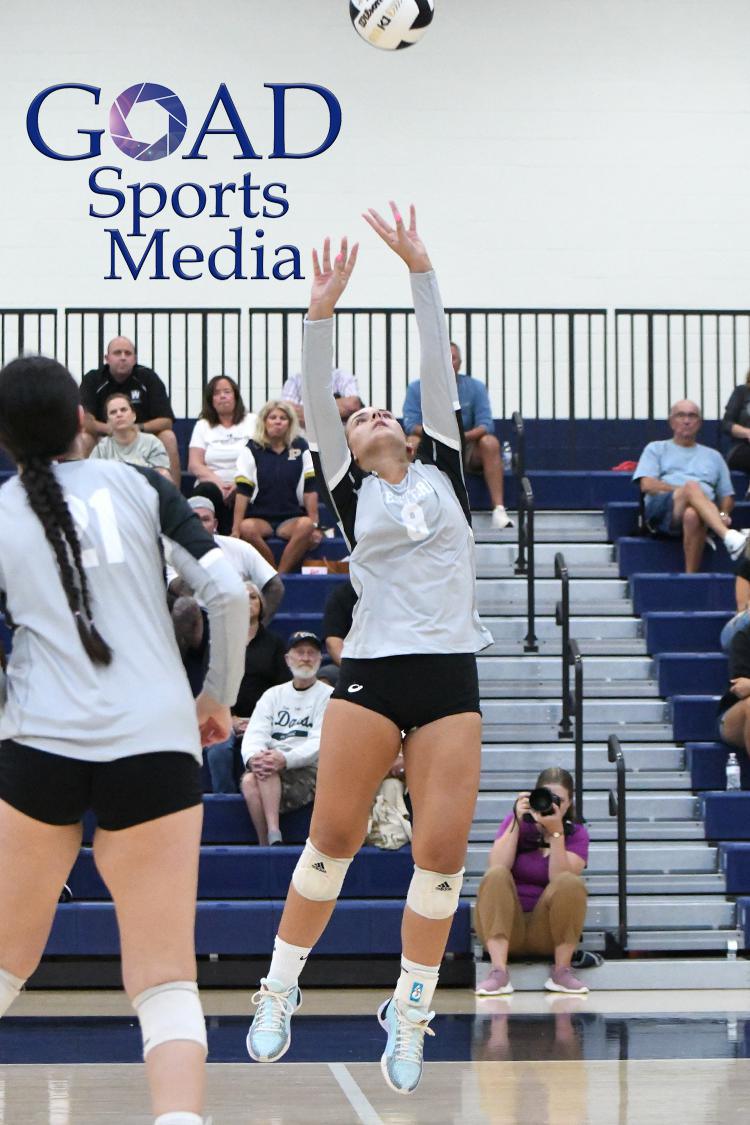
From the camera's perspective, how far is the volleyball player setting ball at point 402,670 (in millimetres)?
4434

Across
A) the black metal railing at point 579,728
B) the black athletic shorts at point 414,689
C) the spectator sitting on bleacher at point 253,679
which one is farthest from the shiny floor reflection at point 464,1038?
the spectator sitting on bleacher at point 253,679

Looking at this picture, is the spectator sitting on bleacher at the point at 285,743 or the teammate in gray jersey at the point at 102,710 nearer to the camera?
the teammate in gray jersey at the point at 102,710

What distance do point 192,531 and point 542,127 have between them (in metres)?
12.4

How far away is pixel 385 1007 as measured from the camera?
189 inches

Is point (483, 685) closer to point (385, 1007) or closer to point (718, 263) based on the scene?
point (385, 1007)

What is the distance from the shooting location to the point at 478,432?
36.9ft

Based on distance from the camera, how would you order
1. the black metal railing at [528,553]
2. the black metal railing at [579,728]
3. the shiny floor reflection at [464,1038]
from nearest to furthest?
the shiny floor reflection at [464,1038] → the black metal railing at [579,728] → the black metal railing at [528,553]

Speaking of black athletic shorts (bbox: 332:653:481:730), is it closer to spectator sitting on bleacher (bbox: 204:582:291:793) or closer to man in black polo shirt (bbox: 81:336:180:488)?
spectator sitting on bleacher (bbox: 204:582:291:793)

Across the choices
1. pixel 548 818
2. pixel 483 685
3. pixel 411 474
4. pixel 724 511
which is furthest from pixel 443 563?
pixel 724 511

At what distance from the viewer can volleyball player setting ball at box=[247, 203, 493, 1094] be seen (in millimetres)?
4434

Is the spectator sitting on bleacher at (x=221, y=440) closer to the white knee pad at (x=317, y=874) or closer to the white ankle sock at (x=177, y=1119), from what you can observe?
the white knee pad at (x=317, y=874)

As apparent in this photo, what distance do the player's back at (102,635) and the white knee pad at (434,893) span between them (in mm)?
1507

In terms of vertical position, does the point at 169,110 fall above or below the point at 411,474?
above

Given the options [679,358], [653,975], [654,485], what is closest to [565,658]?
[654,485]
